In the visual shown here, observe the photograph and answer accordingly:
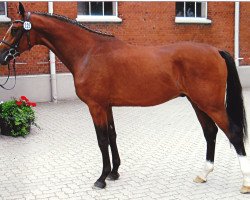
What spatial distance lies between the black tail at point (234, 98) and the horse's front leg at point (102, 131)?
1546mm

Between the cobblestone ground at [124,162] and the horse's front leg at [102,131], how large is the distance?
0.53 ft

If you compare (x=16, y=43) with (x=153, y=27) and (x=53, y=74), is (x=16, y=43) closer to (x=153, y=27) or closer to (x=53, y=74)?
(x=53, y=74)

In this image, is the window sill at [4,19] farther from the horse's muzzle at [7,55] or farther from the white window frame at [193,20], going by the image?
the horse's muzzle at [7,55]

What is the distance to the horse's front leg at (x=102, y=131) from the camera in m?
5.58

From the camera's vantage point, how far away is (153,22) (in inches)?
576

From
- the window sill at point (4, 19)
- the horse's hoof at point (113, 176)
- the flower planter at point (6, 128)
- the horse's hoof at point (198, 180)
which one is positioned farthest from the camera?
the window sill at point (4, 19)

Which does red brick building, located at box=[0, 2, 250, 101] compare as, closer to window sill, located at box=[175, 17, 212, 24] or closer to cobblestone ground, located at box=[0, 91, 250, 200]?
window sill, located at box=[175, 17, 212, 24]

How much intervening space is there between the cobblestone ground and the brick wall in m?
2.93

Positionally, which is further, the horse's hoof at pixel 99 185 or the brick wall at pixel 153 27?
the brick wall at pixel 153 27

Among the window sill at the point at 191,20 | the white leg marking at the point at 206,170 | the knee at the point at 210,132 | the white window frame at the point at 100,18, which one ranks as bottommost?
the white leg marking at the point at 206,170

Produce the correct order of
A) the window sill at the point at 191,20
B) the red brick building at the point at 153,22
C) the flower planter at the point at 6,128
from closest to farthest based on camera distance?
1. the flower planter at the point at 6,128
2. the red brick building at the point at 153,22
3. the window sill at the point at 191,20

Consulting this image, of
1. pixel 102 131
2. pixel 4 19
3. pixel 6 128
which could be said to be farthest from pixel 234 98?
pixel 4 19

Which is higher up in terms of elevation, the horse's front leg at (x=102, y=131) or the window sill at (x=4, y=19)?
the window sill at (x=4, y=19)

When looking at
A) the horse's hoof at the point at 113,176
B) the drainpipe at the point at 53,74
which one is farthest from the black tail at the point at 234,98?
the drainpipe at the point at 53,74
